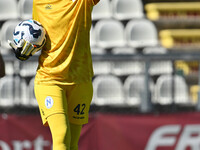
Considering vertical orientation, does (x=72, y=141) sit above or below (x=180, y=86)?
above

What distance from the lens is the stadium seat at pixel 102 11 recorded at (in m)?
9.30

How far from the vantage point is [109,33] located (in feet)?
29.3

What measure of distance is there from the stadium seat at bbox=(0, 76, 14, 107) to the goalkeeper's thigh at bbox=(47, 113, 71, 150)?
106 inches

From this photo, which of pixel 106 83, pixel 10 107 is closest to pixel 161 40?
pixel 106 83

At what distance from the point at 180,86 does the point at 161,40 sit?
317 centimetres

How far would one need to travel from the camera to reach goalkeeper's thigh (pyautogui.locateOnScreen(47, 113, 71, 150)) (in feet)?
11.3

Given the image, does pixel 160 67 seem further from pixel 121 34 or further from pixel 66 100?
pixel 66 100

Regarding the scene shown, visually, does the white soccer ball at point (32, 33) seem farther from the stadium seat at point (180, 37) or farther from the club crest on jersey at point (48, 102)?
the stadium seat at point (180, 37)

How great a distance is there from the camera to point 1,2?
921 centimetres

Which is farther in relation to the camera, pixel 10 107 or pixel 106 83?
pixel 106 83

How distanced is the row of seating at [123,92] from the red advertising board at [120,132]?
1.67ft

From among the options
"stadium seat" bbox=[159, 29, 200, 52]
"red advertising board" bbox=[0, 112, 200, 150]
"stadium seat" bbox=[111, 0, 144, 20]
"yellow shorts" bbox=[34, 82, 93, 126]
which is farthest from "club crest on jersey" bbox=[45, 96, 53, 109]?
"stadium seat" bbox=[159, 29, 200, 52]

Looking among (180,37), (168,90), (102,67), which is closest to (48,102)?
(168,90)

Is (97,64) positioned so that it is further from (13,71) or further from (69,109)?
(69,109)
